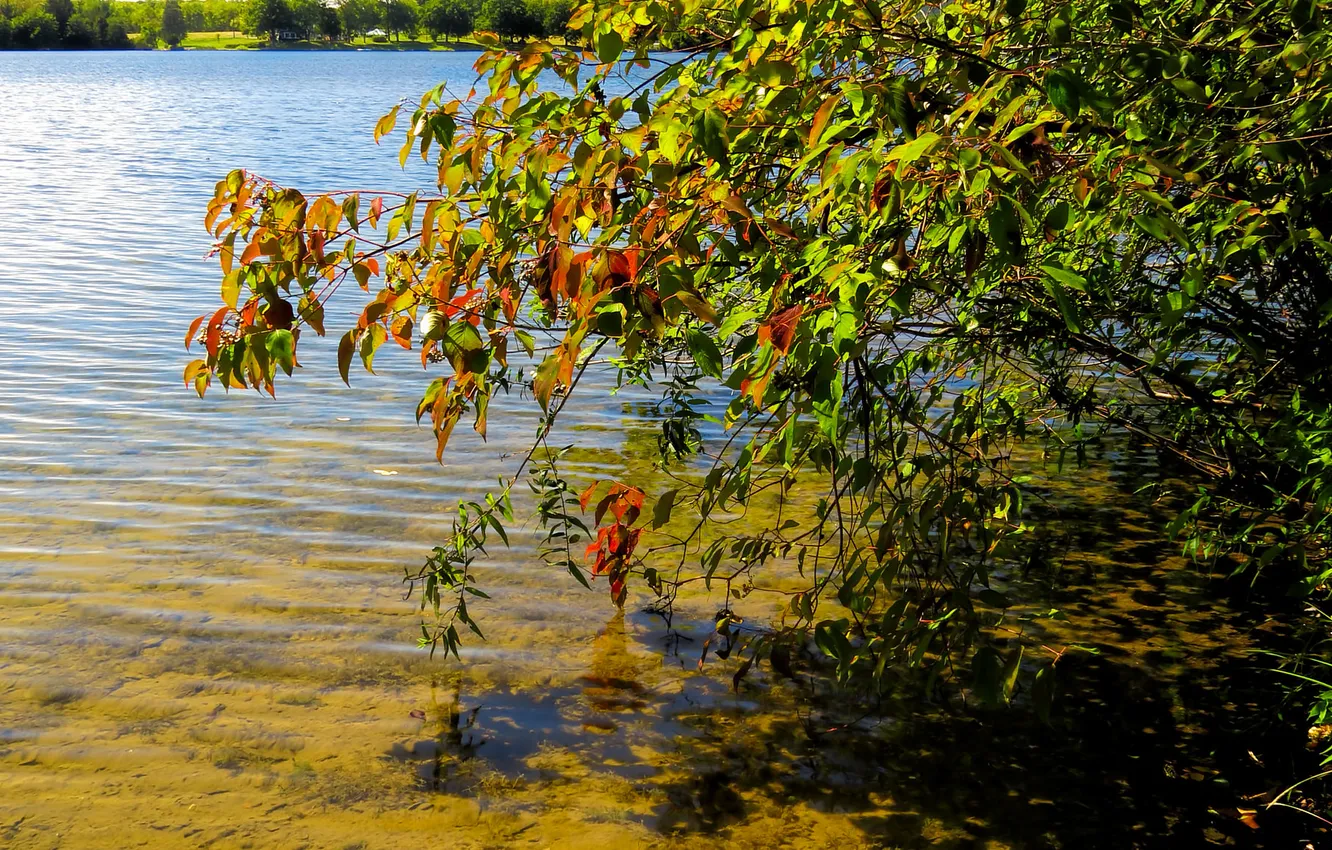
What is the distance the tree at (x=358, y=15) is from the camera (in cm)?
13388

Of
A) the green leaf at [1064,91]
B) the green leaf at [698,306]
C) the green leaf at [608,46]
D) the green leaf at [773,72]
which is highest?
the green leaf at [608,46]

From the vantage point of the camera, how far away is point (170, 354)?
10383 mm

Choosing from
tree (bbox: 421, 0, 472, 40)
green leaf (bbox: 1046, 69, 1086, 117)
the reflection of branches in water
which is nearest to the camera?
green leaf (bbox: 1046, 69, 1086, 117)

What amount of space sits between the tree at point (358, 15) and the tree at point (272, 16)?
20.4 ft

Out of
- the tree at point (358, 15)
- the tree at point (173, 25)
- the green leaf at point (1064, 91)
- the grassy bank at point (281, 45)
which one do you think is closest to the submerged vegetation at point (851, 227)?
the green leaf at point (1064, 91)

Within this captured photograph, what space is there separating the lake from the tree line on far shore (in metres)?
81.6

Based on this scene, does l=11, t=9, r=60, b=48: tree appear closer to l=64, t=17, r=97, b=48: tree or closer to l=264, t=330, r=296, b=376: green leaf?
l=64, t=17, r=97, b=48: tree

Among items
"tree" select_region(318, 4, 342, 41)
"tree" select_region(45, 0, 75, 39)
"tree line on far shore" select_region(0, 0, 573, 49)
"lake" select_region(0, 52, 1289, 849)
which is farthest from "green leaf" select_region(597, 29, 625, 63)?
"tree" select_region(318, 4, 342, 41)

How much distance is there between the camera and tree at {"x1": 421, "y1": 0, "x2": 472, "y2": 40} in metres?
106

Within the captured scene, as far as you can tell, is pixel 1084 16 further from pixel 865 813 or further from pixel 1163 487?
pixel 1163 487

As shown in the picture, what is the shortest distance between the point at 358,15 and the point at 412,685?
476 feet

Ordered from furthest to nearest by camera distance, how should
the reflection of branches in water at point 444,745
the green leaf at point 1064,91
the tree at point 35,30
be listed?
the tree at point 35,30
the reflection of branches in water at point 444,745
the green leaf at point 1064,91

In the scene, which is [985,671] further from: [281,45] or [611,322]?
[281,45]

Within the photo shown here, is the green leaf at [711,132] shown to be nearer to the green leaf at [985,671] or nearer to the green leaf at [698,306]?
the green leaf at [698,306]
